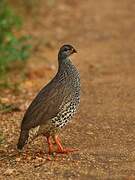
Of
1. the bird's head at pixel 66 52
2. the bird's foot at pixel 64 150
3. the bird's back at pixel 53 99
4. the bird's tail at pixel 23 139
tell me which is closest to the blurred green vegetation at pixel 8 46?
the bird's head at pixel 66 52

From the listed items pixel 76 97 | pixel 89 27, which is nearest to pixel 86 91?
pixel 76 97

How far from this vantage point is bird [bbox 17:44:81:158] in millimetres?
7406

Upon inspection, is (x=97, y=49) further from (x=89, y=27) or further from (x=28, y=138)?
(x=28, y=138)

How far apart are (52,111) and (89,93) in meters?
3.16

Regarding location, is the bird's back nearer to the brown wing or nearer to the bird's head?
the brown wing

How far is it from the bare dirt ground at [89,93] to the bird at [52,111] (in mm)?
216

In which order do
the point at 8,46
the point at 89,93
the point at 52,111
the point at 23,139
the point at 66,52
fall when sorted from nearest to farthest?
the point at 23,139, the point at 52,111, the point at 66,52, the point at 89,93, the point at 8,46

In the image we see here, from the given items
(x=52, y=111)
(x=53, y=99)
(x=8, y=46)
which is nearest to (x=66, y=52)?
(x=53, y=99)

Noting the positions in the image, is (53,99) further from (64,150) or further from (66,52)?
(66,52)

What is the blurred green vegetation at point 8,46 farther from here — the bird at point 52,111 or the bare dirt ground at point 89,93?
the bird at point 52,111

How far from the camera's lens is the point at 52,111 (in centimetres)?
750

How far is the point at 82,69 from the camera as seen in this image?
1246cm

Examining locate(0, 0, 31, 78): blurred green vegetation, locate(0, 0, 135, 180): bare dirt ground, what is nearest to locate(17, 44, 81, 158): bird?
locate(0, 0, 135, 180): bare dirt ground

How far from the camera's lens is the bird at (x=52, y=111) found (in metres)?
7.41
